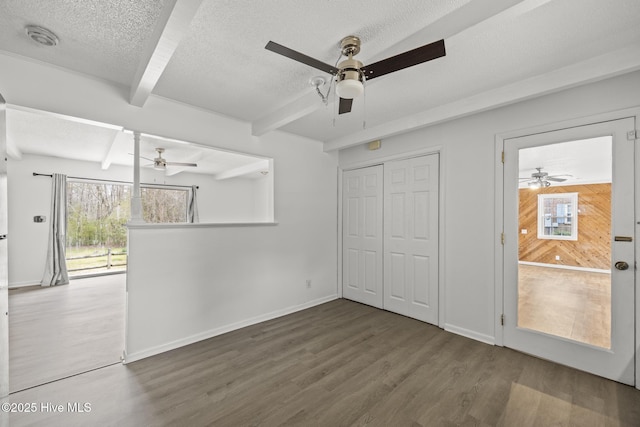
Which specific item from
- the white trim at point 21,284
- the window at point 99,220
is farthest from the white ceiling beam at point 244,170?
the white trim at point 21,284

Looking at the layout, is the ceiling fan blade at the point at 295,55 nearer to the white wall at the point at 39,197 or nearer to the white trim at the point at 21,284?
the white wall at the point at 39,197

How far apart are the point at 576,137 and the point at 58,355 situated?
17.1 feet

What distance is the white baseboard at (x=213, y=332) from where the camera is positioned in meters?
2.54

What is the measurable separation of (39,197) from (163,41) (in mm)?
6027

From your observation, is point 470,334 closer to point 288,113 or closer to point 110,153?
point 288,113

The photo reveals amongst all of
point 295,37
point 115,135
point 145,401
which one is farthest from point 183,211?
point 295,37

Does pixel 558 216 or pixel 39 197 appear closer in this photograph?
pixel 558 216

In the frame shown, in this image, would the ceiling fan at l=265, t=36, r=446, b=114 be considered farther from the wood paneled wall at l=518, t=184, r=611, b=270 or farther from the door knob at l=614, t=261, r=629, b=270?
the door knob at l=614, t=261, r=629, b=270

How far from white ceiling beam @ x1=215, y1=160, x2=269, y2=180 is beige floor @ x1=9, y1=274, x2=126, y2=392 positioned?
274cm

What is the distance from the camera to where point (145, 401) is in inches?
76.7

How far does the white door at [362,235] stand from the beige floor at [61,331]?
9.98 ft

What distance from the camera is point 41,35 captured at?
1775mm

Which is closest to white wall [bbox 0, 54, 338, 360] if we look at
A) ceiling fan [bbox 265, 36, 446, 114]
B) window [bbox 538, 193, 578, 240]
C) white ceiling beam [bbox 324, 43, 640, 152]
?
white ceiling beam [bbox 324, 43, 640, 152]

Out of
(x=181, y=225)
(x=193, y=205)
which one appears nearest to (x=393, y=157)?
(x=181, y=225)
